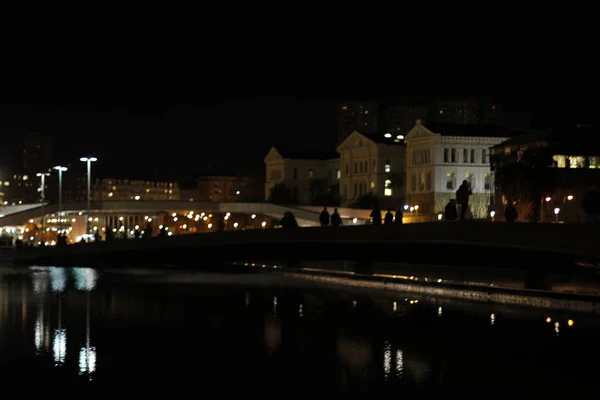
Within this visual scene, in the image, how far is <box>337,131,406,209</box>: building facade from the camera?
425 feet

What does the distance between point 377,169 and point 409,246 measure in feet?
288

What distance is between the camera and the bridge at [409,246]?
3556 centimetres

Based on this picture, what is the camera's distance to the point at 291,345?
27859mm

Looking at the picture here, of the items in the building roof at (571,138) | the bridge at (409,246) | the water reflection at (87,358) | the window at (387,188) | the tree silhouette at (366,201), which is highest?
the building roof at (571,138)

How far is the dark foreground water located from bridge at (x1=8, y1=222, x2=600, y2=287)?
6.83 feet

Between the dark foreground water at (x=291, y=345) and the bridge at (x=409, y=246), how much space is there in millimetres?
2082

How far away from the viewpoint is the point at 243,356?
25.7 metres

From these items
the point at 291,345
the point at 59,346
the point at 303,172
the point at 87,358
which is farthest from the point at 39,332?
the point at 303,172

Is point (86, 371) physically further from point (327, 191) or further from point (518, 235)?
point (327, 191)

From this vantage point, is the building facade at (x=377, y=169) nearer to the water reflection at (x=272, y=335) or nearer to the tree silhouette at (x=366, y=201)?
the tree silhouette at (x=366, y=201)

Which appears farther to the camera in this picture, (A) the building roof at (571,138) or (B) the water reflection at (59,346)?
(A) the building roof at (571,138)

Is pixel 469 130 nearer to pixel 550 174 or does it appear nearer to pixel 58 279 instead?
pixel 550 174

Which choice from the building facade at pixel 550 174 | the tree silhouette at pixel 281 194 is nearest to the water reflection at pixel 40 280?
the building facade at pixel 550 174

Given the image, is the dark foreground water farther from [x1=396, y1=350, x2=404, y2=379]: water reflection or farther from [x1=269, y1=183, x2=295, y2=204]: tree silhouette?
[x1=269, y1=183, x2=295, y2=204]: tree silhouette
